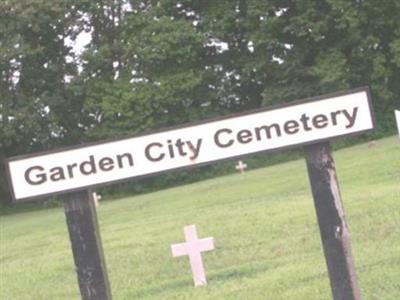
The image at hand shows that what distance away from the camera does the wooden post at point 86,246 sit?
5277 millimetres

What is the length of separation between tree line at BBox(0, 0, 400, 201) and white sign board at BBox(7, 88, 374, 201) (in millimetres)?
34574

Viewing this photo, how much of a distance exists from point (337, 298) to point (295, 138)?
102cm

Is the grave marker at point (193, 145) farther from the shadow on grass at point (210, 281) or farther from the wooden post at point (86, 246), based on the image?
the shadow on grass at point (210, 281)

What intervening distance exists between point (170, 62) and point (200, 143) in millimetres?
37711

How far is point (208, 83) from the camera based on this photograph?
→ 42969 millimetres

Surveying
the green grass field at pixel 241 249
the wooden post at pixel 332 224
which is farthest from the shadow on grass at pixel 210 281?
the wooden post at pixel 332 224

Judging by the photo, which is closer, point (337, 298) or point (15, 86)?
point (337, 298)

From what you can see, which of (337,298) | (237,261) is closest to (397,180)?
(237,261)

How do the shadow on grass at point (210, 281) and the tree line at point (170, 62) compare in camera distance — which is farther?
the tree line at point (170, 62)

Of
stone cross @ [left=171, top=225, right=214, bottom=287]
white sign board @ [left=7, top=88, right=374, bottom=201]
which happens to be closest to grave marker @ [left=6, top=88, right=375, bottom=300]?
white sign board @ [left=7, top=88, right=374, bottom=201]

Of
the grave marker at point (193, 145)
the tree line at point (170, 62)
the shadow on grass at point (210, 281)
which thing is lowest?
the shadow on grass at point (210, 281)

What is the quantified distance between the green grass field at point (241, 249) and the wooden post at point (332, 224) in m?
1.82

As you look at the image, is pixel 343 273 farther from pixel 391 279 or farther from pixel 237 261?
pixel 237 261

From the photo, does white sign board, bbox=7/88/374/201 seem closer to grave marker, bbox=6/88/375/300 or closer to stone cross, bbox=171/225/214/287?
grave marker, bbox=6/88/375/300
